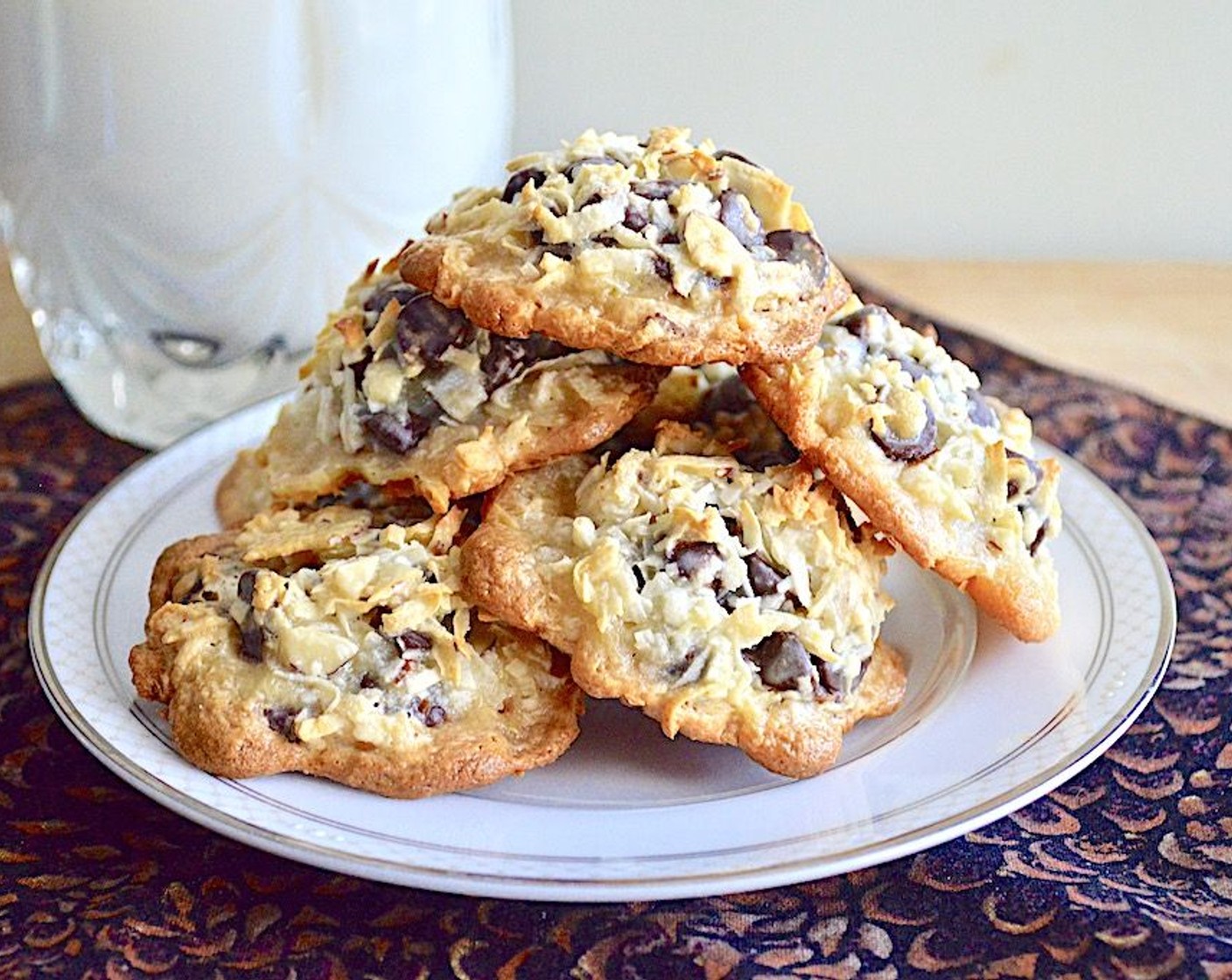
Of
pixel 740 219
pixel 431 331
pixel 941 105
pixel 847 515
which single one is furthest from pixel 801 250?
pixel 941 105

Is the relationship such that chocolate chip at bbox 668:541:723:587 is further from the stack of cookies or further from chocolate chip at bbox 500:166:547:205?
chocolate chip at bbox 500:166:547:205

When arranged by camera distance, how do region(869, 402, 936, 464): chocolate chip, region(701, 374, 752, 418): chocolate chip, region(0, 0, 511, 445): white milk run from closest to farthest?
region(869, 402, 936, 464): chocolate chip
region(701, 374, 752, 418): chocolate chip
region(0, 0, 511, 445): white milk

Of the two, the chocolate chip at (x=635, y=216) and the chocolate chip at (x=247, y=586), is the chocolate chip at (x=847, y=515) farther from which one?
the chocolate chip at (x=247, y=586)

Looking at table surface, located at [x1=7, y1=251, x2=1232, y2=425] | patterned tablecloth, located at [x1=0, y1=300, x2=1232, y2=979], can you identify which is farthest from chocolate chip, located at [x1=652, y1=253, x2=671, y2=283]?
table surface, located at [x1=7, y1=251, x2=1232, y2=425]

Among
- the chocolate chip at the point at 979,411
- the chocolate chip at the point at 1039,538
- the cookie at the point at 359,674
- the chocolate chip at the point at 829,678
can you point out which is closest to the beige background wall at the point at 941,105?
the chocolate chip at the point at 979,411

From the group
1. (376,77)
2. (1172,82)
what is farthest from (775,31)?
(376,77)

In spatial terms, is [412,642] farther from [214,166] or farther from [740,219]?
[214,166]

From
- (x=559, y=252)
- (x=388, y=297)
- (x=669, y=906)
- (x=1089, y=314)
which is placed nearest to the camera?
(x=669, y=906)
